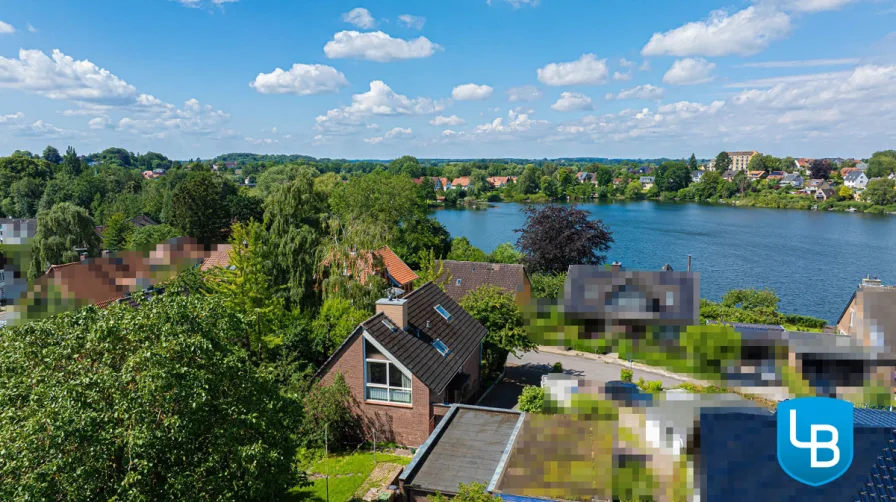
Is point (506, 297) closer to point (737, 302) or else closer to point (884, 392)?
point (884, 392)

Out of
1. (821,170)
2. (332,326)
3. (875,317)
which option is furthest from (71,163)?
(821,170)

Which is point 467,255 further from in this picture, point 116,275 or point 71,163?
point 71,163

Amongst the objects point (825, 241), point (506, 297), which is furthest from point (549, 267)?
point (825, 241)

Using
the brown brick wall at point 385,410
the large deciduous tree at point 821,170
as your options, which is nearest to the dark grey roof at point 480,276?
the brown brick wall at point 385,410

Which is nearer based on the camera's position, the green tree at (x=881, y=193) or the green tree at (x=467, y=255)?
the green tree at (x=467, y=255)

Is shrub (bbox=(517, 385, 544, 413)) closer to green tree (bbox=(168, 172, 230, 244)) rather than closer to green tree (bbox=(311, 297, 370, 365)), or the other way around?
green tree (bbox=(311, 297, 370, 365))

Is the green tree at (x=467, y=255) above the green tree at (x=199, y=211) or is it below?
below

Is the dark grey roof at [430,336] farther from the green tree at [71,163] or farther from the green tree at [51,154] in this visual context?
the green tree at [51,154]

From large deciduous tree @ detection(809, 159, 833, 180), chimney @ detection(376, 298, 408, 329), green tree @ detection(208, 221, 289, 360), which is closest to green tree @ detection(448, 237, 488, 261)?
green tree @ detection(208, 221, 289, 360)
